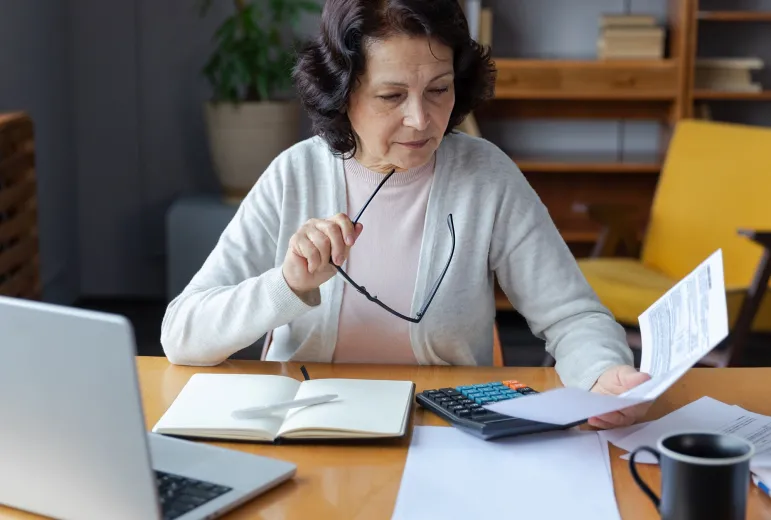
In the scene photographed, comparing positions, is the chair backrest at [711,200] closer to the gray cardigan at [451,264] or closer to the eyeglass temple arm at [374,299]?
the gray cardigan at [451,264]

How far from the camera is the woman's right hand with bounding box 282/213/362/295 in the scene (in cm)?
139

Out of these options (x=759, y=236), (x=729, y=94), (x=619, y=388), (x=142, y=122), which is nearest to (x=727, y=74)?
(x=729, y=94)

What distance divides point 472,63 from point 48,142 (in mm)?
2812

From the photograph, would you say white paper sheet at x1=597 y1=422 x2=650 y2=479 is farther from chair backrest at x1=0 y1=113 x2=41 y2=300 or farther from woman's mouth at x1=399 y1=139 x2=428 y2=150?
chair backrest at x1=0 y1=113 x2=41 y2=300

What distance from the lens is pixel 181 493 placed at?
1.04 metres

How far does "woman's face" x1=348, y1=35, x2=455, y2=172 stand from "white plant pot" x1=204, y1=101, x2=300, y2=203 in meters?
2.38

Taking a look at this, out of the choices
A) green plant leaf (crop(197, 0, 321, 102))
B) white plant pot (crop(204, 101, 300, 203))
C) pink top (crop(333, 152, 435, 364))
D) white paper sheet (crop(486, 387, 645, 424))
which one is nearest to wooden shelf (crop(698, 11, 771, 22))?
green plant leaf (crop(197, 0, 321, 102))

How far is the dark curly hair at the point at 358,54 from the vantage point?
1542 millimetres

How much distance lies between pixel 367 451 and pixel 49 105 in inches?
128

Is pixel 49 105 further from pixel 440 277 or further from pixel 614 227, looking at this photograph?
pixel 440 277

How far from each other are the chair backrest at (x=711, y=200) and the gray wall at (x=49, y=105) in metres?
2.27

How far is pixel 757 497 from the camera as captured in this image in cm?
108

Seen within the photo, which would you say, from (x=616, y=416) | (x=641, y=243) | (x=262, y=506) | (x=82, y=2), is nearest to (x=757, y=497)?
(x=616, y=416)

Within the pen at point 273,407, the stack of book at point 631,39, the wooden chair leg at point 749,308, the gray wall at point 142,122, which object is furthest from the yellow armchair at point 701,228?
the pen at point 273,407
